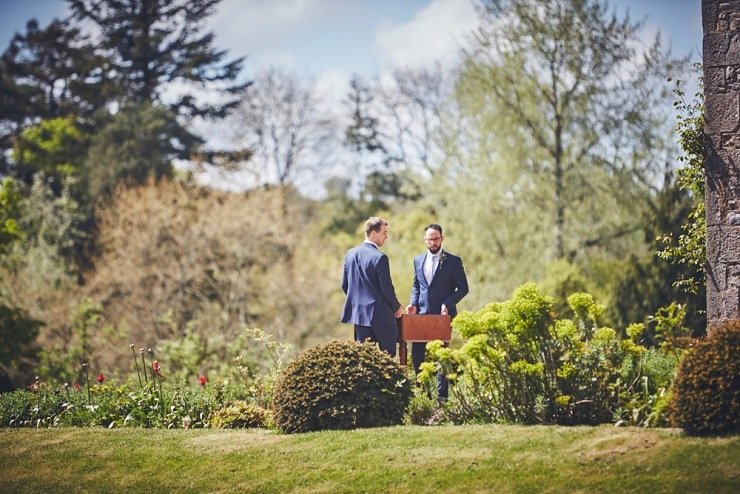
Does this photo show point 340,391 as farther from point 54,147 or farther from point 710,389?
point 54,147

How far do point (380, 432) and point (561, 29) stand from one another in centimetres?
1805

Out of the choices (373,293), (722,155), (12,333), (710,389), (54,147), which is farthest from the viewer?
(54,147)

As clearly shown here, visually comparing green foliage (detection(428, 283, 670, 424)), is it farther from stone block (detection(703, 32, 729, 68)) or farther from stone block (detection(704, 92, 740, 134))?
stone block (detection(703, 32, 729, 68))

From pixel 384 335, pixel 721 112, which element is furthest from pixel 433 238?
pixel 721 112

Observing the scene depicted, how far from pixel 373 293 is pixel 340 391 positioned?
5.29 ft

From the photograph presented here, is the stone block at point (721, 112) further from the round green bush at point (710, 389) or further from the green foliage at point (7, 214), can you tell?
the green foliage at point (7, 214)

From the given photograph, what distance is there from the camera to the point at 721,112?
9.56m

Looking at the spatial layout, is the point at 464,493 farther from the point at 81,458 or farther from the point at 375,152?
the point at 375,152

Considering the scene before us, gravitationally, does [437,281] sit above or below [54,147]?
below

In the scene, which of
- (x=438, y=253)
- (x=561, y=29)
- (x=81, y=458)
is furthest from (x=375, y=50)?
(x=81, y=458)

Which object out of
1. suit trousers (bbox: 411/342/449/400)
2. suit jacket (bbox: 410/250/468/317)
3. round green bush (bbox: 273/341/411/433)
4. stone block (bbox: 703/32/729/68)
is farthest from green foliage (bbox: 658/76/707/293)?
round green bush (bbox: 273/341/411/433)

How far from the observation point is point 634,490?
279 inches

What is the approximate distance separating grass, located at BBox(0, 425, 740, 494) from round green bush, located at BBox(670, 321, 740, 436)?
167 millimetres

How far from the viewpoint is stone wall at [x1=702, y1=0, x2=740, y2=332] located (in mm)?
9508
